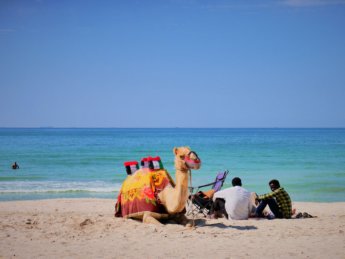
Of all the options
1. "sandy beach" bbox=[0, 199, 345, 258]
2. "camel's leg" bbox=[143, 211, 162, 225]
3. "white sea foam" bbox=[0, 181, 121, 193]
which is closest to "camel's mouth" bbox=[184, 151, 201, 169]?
"sandy beach" bbox=[0, 199, 345, 258]

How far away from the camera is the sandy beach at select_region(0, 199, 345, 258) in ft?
23.4

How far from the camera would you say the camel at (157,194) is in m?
8.21

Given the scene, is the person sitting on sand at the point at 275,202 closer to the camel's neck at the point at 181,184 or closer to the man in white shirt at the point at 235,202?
the man in white shirt at the point at 235,202

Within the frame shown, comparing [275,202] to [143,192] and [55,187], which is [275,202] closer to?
[143,192]

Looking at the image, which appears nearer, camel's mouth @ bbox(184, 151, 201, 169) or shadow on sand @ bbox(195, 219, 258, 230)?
camel's mouth @ bbox(184, 151, 201, 169)

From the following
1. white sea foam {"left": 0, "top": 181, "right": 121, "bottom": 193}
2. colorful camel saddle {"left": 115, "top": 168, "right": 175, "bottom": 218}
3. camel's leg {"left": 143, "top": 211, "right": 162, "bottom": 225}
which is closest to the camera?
camel's leg {"left": 143, "top": 211, "right": 162, "bottom": 225}

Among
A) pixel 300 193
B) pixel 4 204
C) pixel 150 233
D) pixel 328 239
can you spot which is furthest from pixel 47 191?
pixel 328 239

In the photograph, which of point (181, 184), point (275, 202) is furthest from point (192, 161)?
point (275, 202)

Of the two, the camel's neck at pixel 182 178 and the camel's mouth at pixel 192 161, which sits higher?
→ the camel's mouth at pixel 192 161

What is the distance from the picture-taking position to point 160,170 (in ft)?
31.6

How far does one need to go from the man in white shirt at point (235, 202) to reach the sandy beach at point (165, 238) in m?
0.31

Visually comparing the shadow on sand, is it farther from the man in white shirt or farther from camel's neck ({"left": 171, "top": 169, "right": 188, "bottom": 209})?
camel's neck ({"left": 171, "top": 169, "right": 188, "bottom": 209})

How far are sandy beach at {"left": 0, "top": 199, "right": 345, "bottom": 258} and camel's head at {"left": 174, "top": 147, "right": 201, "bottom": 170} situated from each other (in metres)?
1.17

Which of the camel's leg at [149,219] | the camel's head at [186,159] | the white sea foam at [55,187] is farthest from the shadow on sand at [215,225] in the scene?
the white sea foam at [55,187]
